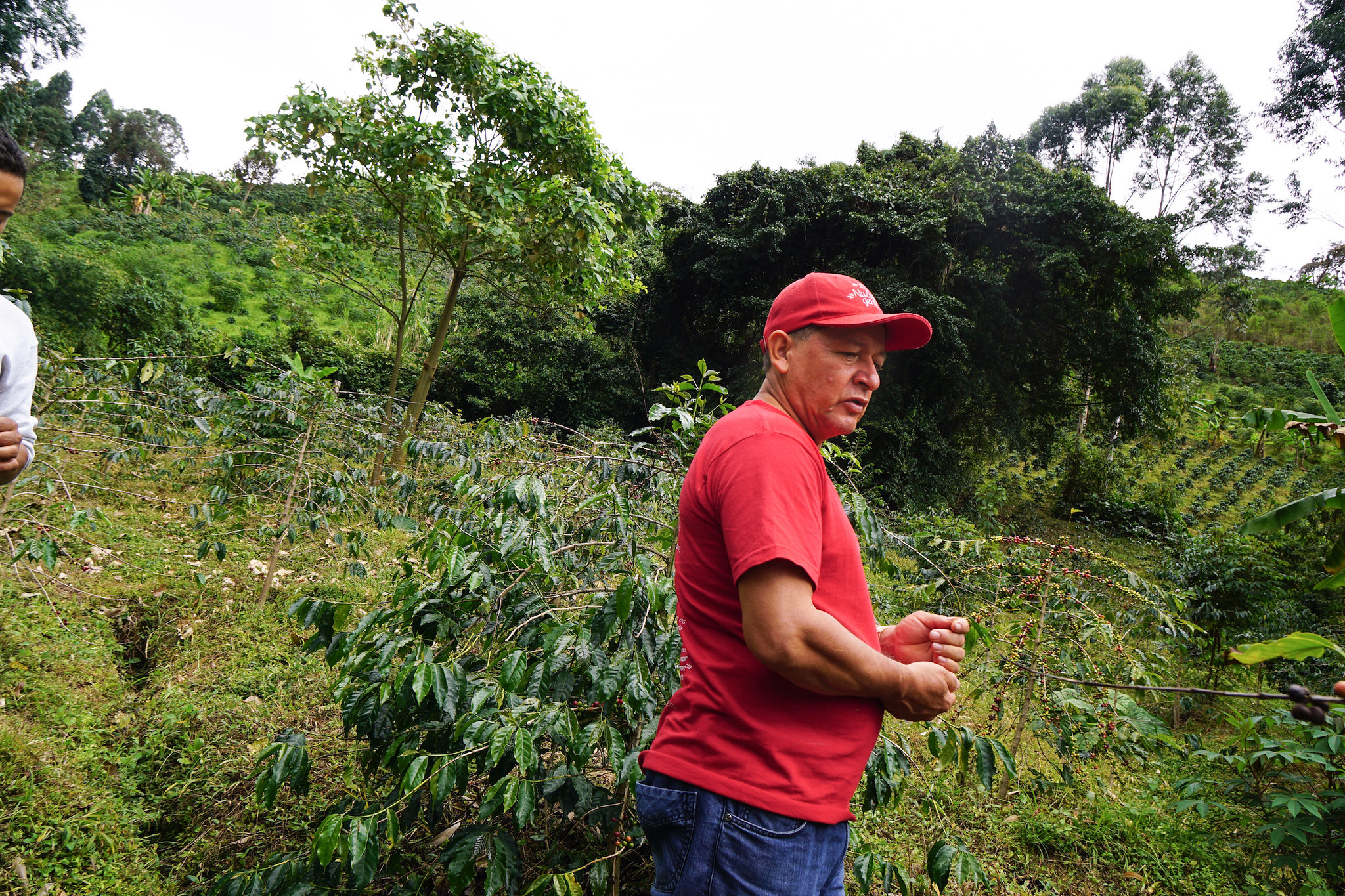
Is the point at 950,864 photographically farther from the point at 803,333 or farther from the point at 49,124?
the point at 49,124

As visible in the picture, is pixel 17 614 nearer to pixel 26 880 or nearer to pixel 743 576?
pixel 26 880

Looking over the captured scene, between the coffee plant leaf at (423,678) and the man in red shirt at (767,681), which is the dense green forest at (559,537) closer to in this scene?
the coffee plant leaf at (423,678)

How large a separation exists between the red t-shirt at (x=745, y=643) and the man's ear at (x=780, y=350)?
0.13 metres

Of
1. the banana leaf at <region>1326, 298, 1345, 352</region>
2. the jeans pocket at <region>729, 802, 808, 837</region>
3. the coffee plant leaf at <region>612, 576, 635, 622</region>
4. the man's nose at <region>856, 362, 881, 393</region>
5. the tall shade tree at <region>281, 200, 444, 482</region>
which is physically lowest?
the jeans pocket at <region>729, 802, 808, 837</region>

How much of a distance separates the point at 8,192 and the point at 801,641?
1783mm

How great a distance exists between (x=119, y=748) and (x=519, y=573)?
223 centimetres

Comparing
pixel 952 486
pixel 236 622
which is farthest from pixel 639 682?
pixel 952 486

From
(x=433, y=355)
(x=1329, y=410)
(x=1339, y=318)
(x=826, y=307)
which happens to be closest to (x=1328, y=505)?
(x=1329, y=410)

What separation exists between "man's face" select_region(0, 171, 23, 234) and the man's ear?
4.96ft

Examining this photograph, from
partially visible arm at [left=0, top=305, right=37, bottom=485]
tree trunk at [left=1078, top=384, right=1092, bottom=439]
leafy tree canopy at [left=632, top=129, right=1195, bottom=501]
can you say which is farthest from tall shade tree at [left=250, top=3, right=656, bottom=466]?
tree trunk at [left=1078, top=384, right=1092, bottom=439]

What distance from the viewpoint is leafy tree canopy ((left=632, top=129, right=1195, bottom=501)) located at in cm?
1173

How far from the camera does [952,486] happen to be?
508 inches

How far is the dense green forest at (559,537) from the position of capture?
1761mm

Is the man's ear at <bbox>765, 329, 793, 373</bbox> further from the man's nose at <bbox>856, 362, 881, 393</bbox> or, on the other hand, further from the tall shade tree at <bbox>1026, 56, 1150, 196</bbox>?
the tall shade tree at <bbox>1026, 56, 1150, 196</bbox>
